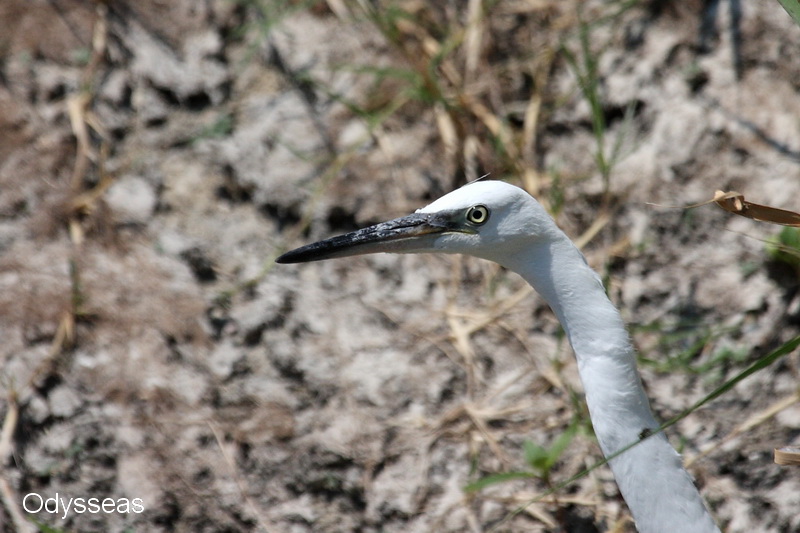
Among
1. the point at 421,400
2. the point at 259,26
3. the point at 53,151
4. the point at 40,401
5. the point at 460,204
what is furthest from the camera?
the point at 259,26

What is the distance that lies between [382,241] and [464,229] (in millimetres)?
193

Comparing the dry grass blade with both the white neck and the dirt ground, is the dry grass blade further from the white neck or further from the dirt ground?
the dirt ground

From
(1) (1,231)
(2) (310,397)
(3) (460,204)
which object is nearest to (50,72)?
(1) (1,231)

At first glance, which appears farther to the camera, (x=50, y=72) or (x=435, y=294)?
(x=50, y=72)

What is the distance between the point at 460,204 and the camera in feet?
5.75

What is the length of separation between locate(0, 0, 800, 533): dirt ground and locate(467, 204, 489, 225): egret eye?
2.76ft

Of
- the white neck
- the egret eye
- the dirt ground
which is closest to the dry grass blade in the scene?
the white neck

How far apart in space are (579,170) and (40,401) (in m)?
2.09

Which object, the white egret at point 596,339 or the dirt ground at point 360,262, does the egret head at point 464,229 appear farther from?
the dirt ground at point 360,262

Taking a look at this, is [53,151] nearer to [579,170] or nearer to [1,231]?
[1,231]

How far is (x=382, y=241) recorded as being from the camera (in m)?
1.82

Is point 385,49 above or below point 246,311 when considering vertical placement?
above

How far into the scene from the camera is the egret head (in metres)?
1.71

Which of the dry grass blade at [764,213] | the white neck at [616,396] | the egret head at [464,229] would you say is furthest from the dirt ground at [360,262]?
the dry grass blade at [764,213]
